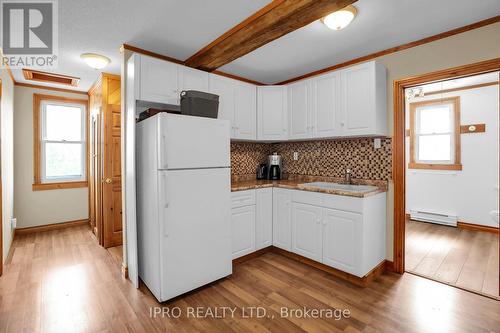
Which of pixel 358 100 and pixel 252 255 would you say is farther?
pixel 252 255

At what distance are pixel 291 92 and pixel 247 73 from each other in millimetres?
665

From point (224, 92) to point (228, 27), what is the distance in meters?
0.92

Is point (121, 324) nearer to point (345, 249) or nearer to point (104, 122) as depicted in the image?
point (345, 249)

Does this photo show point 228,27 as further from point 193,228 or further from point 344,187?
point 344,187

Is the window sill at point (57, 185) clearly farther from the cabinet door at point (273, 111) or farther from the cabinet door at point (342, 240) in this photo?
the cabinet door at point (342, 240)

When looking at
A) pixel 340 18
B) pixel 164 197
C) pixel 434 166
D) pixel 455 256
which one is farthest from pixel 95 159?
pixel 434 166

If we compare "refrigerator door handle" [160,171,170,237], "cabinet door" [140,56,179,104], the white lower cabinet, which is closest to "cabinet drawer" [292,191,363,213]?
the white lower cabinet

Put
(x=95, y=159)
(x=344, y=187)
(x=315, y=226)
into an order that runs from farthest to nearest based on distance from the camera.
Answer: (x=95, y=159) → (x=344, y=187) → (x=315, y=226)

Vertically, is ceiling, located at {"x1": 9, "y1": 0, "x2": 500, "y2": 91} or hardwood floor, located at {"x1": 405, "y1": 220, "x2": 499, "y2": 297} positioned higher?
ceiling, located at {"x1": 9, "y1": 0, "x2": 500, "y2": 91}

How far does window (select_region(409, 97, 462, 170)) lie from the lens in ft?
14.3

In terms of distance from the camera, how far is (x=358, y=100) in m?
2.62

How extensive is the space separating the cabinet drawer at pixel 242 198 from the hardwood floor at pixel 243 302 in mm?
719

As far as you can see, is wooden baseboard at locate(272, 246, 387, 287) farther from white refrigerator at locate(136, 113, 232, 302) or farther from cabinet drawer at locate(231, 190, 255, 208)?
white refrigerator at locate(136, 113, 232, 302)

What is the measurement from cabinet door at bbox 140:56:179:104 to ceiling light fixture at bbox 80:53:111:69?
83cm
